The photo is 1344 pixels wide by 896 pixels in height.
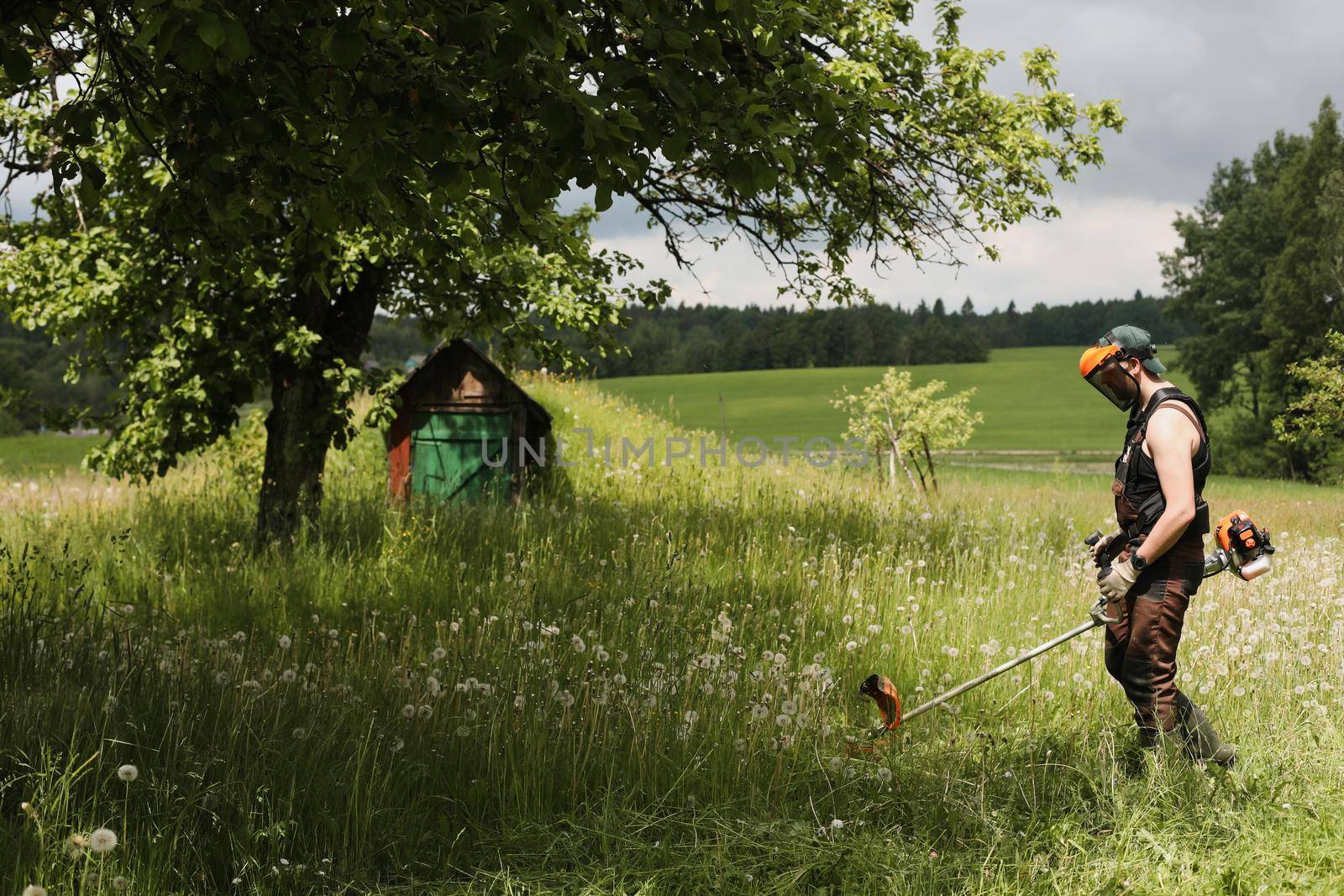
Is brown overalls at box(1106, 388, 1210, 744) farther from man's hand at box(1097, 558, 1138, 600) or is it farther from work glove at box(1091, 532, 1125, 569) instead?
work glove at box(1091, 532, 1125, 569)

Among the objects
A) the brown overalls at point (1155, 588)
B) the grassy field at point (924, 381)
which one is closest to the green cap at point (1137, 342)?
the brown overalls at point (1155, 588)

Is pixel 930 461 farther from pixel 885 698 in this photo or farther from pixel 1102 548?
pixel 885 698

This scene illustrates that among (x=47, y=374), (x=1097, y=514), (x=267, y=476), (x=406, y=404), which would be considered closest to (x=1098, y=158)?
(x=1097, y=514)

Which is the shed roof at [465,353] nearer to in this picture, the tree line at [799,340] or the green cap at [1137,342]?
the green cap at [1137,342]

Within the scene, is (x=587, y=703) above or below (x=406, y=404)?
below

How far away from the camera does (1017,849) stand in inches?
167

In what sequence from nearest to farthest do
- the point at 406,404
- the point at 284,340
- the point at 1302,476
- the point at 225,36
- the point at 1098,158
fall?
the point at 225,36
the point at 284,340
the point at 1098,158
the point at 406,404
the point at 1302,476

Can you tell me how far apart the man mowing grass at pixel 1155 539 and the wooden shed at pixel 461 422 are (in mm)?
12306

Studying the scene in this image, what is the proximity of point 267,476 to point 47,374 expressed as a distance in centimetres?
9425

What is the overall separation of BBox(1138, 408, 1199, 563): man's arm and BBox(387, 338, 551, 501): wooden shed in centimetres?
1256

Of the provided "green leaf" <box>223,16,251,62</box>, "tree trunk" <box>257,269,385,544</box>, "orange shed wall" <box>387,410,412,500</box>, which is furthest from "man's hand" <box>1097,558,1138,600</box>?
"orange shed wall" <box>387,410,412,500</box>

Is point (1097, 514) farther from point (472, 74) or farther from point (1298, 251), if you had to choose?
point (1298, 251)

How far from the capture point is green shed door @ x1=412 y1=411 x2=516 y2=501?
16453mm

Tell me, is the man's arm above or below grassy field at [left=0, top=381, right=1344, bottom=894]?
above
